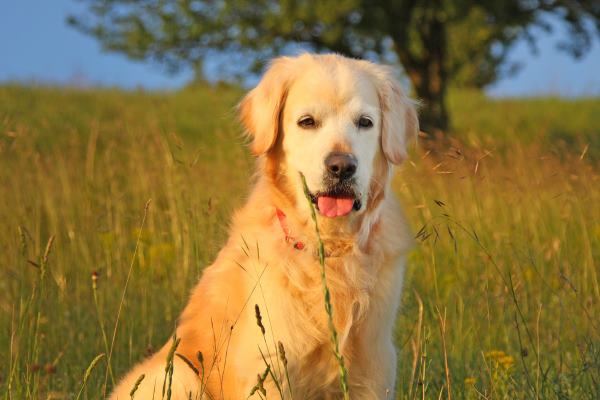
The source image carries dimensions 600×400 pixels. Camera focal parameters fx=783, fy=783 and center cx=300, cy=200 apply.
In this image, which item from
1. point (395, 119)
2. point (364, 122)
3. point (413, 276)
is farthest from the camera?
point (413, 276)

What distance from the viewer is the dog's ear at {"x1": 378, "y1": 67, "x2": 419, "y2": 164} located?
2998 mm

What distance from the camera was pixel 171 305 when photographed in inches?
177

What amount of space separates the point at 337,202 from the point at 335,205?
0.01m

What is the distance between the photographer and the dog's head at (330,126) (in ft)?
9.09

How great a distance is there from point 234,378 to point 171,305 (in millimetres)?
1824

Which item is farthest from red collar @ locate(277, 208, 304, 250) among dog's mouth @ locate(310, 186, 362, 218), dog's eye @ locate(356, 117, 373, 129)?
dog's eye @ locate(356, 117, 373, 129)

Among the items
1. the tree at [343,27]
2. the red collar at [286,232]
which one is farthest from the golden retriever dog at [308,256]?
the tree at [343,27]

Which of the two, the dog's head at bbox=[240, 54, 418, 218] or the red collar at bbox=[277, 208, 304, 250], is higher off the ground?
the dog's head at bbox=[240, 54, 418, 218]

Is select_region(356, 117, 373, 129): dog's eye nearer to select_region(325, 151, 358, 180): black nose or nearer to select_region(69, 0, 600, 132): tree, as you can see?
select_region(325, 151, 358, 180): black nose

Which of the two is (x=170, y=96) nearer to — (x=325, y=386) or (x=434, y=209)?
(x=434, y=209)

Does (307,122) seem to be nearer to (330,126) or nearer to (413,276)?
(330,126)

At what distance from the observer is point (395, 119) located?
3098 millimetres

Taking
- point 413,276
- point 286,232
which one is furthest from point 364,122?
point 413,276

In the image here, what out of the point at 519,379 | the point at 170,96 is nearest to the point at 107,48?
the point at 170,96
